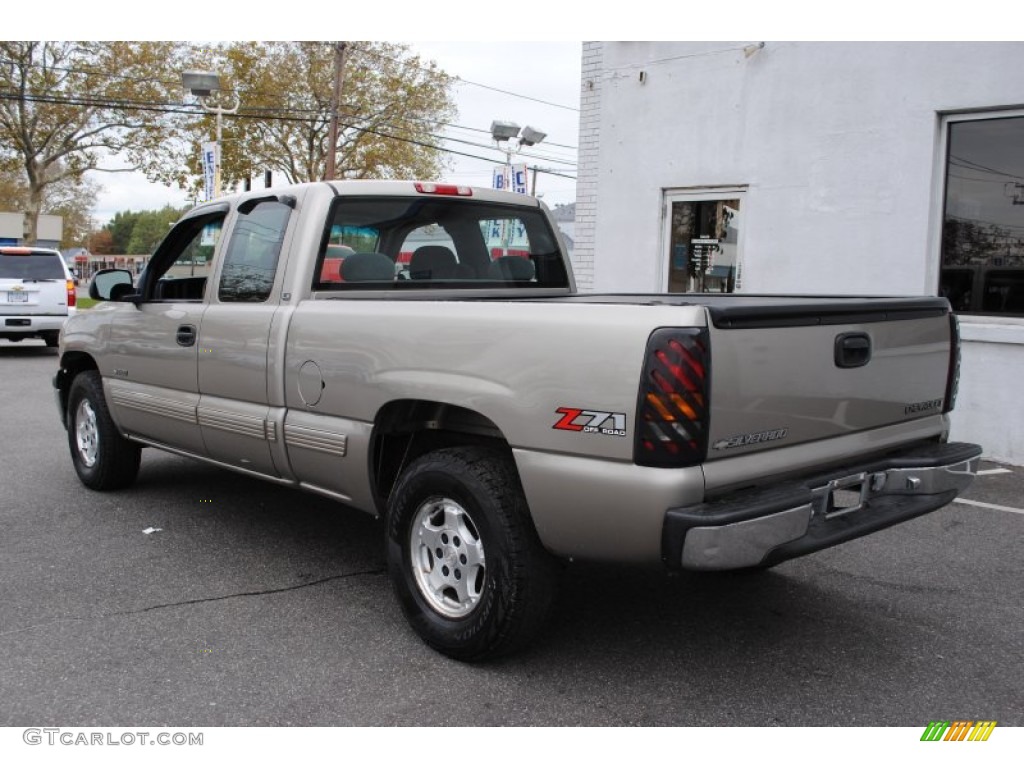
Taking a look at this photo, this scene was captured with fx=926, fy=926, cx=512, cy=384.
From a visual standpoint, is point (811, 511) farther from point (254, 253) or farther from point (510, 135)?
point (510, 135)

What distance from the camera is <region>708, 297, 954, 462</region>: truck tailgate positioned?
9.91 ft

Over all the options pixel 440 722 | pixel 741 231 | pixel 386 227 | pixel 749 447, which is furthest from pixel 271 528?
pixel 741 231

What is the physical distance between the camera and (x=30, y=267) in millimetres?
15242

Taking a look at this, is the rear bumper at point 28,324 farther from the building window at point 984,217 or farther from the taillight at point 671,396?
the taillight at point 671,396

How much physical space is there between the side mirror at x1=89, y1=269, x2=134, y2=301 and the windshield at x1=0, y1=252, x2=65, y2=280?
1083 centimetres

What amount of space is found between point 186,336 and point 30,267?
12.1m

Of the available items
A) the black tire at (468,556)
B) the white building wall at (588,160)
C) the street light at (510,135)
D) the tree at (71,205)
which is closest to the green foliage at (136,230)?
the tree at (71,205)

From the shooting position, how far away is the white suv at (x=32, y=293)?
14.9 meters

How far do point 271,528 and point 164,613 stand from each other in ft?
4.50

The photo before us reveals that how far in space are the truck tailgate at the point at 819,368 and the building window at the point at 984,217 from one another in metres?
4.40

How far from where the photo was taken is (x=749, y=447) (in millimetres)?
3121

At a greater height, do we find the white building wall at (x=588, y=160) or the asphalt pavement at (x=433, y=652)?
the white building wall at (x=588, y=160)

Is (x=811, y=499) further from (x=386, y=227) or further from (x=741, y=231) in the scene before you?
(x=741, y=231)
